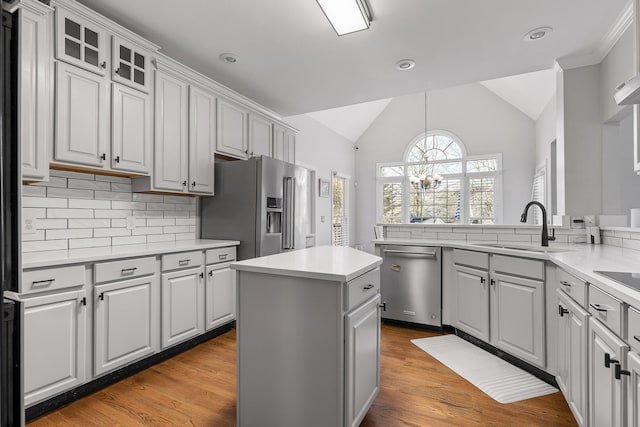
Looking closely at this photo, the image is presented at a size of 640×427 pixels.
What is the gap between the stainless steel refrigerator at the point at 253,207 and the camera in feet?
10.7

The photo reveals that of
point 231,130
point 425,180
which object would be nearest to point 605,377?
point 231,130

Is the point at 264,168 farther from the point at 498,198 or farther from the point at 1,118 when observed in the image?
the point at 498,198

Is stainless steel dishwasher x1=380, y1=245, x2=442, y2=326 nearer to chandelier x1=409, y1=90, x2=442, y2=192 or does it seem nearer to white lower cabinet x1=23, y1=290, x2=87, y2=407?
white lower cabinet x1=23, y1=290, x2=87, y2=407

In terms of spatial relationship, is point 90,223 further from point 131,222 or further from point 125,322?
point 125,322

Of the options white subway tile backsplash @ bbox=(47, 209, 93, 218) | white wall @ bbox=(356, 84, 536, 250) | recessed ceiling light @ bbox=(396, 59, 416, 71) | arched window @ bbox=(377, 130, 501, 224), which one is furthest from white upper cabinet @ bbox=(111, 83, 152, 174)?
white wall @ bbox=(356, 84, 536, 250)

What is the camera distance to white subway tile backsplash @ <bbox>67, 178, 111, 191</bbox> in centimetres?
238

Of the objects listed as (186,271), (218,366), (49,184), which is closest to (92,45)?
(49,184)

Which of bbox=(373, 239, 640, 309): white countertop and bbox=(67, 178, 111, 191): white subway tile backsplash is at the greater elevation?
bbox=(67, 178, 111, 191): white subway tile backsplash

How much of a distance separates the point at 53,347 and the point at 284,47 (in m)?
2.71

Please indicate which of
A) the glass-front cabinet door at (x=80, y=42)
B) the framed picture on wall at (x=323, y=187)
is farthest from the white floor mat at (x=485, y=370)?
the framed picture on wall at (x=323, y=187)

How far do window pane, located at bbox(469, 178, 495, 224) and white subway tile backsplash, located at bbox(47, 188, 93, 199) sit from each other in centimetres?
698

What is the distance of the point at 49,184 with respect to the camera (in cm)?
223

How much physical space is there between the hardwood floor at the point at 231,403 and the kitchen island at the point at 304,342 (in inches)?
13.7

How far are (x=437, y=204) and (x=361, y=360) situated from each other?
6653 mm
